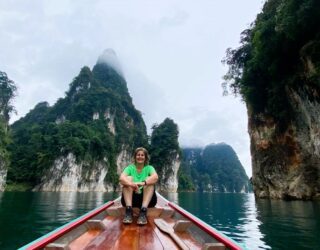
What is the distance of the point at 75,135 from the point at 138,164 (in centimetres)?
5213

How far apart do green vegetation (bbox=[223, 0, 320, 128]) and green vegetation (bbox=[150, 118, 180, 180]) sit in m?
44.4

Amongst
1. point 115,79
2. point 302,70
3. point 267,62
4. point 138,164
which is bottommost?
point 138,164

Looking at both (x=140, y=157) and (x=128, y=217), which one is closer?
(x=128, y=217)

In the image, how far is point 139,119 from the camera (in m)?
84.4

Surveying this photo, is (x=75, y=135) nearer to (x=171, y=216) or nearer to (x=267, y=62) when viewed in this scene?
(x=267, y=62)

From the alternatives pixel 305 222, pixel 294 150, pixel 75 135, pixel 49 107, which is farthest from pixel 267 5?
pixel 49 107

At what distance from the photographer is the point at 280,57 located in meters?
17.3

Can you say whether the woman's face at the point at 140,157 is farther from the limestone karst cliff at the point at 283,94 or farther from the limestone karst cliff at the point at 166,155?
the limestone karst cliff at the point at 166,155

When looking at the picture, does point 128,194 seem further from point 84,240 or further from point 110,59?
point 110,59

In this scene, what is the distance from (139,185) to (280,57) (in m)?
16.2

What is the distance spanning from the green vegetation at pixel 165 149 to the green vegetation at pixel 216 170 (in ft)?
126

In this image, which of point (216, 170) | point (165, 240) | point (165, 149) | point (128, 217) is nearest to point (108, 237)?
point (165, 240)

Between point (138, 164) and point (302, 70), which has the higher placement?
point (302, 70)

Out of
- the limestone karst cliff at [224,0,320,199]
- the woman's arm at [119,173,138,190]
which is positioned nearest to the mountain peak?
the limestone karst cliff at [224,0,320,199]
